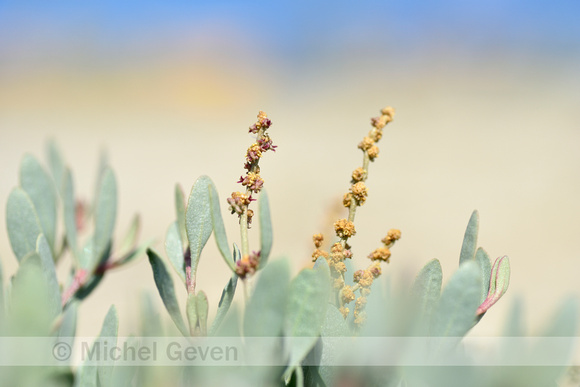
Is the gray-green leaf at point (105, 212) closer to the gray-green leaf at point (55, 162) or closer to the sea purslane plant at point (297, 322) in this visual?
the sea purslane plant at point (297, 322)

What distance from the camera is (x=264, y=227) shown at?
2.43 feet

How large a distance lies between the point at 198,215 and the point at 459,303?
379 mm

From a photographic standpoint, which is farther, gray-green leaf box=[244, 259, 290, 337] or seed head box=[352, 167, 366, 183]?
seed head box=[352, 167, 366, 183]

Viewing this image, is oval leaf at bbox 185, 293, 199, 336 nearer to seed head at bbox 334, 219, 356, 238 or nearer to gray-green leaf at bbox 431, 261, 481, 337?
seed head at bbox 334, 219, 356, 238

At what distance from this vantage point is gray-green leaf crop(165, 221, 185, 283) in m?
0.94

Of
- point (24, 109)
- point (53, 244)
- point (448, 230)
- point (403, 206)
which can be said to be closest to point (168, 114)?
point (24, 109)

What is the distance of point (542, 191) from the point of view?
7.54 m

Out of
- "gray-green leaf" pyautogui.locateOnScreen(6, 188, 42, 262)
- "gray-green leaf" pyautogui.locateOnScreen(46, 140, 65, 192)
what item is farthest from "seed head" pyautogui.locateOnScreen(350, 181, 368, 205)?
"gray-green leaf" pyautogui.locateOnScreen(46, 140, 65, 192)

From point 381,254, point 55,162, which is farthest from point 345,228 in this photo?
point 55,162

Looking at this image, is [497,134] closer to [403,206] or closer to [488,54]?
[403,206]

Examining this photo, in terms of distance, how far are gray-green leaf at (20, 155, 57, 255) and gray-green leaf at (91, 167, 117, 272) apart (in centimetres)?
10

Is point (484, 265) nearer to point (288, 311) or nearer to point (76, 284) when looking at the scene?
point (288, 311)

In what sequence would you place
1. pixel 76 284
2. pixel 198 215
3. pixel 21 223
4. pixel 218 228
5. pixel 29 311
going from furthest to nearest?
pixel 76 284
pixel 21 223
pixel 198 215
pixel 218 228
pixel 29 311

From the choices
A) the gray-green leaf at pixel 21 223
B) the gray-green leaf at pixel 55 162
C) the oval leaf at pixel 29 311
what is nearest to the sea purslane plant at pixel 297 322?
the oval leaf at pixel 29 311
